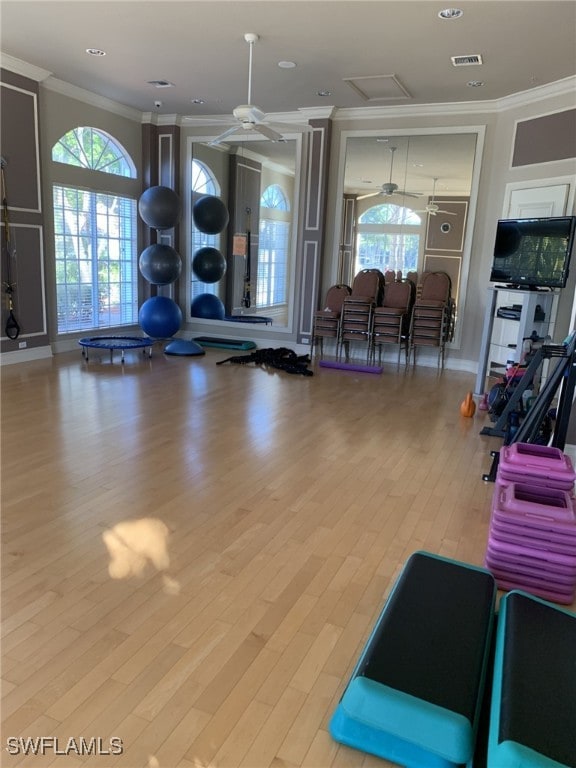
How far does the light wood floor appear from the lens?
1774mm

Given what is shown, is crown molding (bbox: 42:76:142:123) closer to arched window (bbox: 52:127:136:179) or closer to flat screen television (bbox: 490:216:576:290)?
arched window (bbox: 52:127:136:179)

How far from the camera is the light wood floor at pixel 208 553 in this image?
1.77 meters

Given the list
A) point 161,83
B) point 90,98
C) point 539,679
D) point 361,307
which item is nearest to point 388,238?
point 361,307

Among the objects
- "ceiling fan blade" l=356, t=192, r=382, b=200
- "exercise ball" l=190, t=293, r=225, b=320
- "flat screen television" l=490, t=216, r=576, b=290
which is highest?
"ceiling fan blade" l=356, t=192, r=382, b=200

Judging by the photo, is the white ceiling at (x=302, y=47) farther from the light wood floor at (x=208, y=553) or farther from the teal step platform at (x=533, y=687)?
the teal step platform at (x=533, y=687)

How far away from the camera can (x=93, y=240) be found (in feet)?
26.3

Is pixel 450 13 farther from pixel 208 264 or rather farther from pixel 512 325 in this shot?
pixel 208 264

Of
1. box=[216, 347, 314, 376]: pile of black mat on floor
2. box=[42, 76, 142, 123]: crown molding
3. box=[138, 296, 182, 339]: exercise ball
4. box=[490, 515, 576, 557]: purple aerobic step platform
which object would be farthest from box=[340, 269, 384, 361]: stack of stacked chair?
box=[490, 515, 576, 557]: purple aerobic step platform

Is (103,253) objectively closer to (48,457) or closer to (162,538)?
(48,457)

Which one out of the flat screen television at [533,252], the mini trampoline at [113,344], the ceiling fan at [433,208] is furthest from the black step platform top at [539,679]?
the ceiling fan at [433,208]

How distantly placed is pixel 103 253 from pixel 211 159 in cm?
243

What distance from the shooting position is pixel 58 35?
550cm

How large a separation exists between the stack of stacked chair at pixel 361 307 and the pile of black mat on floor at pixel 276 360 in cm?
69

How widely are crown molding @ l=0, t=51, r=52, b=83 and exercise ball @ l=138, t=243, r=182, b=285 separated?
8.15ft
